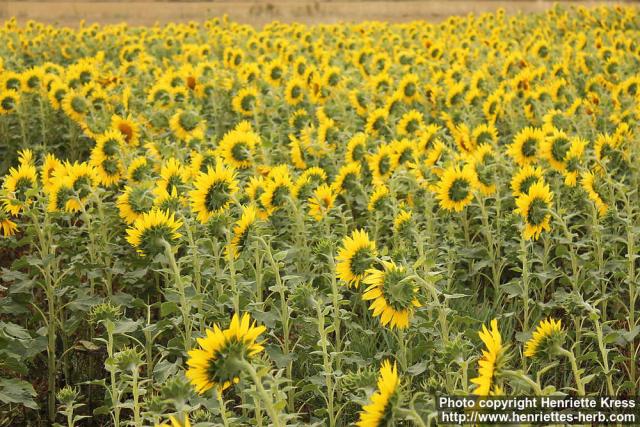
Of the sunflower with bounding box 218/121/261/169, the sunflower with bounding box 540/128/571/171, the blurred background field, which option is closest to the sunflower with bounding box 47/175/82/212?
the sunflower with bounding box 218/121/261/169

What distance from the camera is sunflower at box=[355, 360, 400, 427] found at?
1.72 meters

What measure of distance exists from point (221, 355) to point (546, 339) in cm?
99

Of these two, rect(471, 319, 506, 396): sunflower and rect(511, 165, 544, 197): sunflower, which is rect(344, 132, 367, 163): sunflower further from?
rect(471, 319, 506, 396): sunflower

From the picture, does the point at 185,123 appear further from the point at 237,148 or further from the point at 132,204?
the point at 132,204

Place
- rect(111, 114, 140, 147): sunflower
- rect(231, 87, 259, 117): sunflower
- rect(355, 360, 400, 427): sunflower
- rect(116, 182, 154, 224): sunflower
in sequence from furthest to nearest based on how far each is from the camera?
1. rect(231, 87, 259, 117): sunflower
2. rect(111, 114, 140, 147): sunflower
3. rect(116, 182, 154, 224): sunflower
4. rect(355, 360, 400, 427): sunflower

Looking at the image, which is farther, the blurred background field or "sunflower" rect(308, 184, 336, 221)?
the blurred background field

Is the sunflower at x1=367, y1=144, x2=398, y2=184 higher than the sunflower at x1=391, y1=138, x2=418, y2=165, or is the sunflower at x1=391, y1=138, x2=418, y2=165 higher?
the sunflower at x1=391, y1=138, x2=418, y2=165

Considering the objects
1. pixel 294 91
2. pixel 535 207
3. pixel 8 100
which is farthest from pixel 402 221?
pixel 8 100

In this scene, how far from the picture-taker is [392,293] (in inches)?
91.4

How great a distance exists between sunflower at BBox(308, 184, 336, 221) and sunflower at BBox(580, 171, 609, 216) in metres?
1.26

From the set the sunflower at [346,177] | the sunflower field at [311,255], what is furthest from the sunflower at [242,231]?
the sunflower at [346,177]

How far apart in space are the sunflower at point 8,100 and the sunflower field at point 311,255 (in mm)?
19

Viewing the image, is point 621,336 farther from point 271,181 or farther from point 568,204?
point 271,181

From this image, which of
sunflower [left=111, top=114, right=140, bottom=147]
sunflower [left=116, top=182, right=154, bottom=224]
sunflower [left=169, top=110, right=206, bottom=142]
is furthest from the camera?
sunflower [left=169, top=110, right=206, bottom=142]
